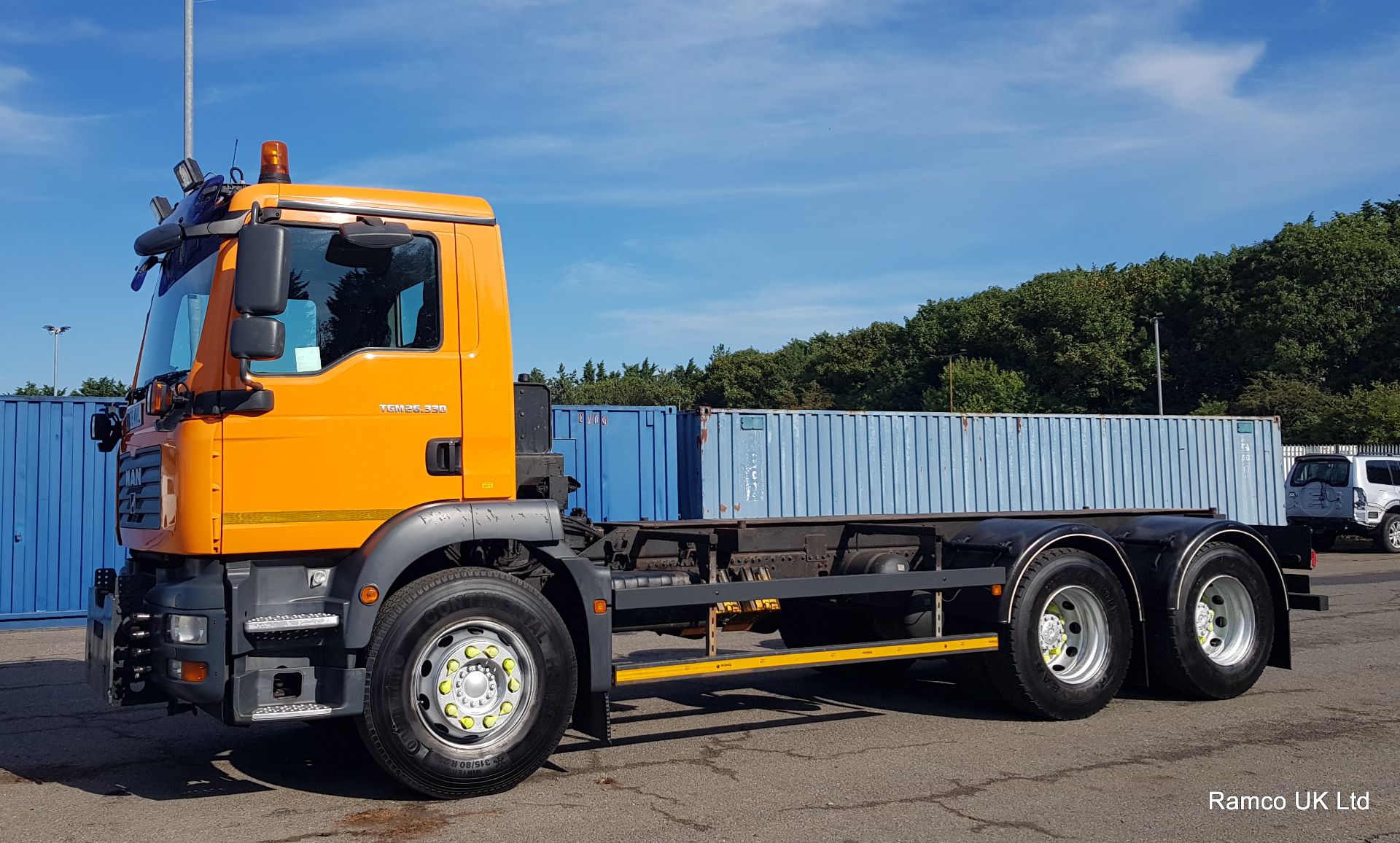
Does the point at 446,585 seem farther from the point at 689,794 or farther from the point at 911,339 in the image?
the point at 911,339

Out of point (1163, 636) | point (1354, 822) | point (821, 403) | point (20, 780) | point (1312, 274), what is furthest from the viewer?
point (821, 403)

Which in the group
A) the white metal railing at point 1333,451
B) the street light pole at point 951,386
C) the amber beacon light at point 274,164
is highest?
the street light pole at point 951,386

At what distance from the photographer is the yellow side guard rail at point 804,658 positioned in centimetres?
610

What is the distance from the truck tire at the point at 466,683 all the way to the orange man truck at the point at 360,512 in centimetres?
1

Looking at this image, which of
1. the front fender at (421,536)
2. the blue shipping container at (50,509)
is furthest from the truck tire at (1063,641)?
the blue shipping container at (50,509)

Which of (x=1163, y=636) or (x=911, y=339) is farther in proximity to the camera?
(x=911, y=339)

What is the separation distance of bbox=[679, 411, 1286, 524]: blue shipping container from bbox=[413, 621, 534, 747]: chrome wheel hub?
1078 cm

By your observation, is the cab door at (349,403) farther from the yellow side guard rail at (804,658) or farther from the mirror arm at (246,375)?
the yellow side guard rail at (804,658)

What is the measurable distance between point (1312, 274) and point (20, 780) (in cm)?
5431

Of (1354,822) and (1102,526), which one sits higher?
(1102,526)

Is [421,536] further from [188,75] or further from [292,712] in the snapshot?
[188,75]

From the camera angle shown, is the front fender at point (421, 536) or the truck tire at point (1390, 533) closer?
the front fender at point (421, 536)

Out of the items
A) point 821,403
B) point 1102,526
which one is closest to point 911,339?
point 821,403

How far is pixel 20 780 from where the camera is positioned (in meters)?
6.21
